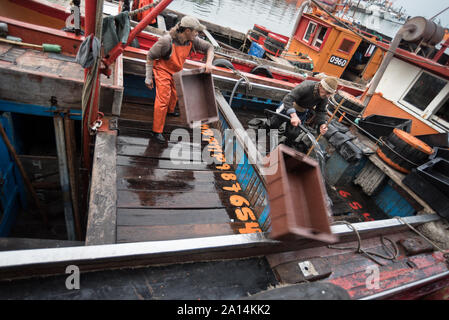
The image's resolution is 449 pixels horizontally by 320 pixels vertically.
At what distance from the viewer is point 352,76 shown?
56.8 ft

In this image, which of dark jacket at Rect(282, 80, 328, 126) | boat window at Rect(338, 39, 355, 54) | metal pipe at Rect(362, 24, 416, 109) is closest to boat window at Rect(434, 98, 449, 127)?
metal pipe at Rect(362, 24, 416, 109)

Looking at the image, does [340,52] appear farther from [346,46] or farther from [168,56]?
[168,56]

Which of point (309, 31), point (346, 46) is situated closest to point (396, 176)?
point (346, 46)

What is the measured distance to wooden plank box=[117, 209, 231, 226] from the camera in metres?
2.75

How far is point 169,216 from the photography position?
9.72 feet

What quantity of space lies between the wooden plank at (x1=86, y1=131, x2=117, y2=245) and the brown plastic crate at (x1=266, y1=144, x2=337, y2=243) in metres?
1.64

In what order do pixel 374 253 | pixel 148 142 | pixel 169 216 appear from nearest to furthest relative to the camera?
pixel 169 216 < pixel 374 253 < pixel 148 142

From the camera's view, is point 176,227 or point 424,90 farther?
point 424,90

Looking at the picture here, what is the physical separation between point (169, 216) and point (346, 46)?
1465cm

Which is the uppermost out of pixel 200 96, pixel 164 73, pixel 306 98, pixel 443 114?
pixel 443 114

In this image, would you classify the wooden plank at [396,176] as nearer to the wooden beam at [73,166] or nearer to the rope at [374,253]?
the rope at [374,253]

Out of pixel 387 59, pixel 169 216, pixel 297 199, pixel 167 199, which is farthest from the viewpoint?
pixel 387 59

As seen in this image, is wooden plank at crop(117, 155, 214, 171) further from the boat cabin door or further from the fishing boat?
the boat cabin door
